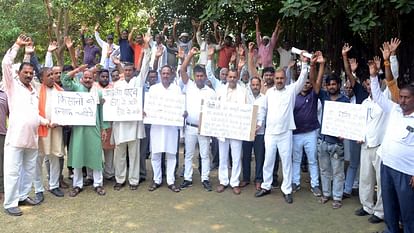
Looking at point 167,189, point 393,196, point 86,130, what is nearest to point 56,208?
point 86,130

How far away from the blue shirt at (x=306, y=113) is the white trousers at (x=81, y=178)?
3073 mm

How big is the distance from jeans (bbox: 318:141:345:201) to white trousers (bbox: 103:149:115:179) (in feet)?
10.9

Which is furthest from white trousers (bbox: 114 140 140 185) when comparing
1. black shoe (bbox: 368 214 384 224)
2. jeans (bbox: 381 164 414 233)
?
jeans (bbox: 381 164 414 233)

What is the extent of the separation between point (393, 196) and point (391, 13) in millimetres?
4015

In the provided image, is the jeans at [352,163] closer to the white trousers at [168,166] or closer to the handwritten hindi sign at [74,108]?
the white trousers at [168,166]

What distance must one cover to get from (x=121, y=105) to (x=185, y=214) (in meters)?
1.95

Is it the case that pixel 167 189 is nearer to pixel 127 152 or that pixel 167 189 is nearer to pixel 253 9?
pixel 127 152

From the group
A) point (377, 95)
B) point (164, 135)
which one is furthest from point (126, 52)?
point (377, 95)

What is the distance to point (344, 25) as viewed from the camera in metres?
8.69

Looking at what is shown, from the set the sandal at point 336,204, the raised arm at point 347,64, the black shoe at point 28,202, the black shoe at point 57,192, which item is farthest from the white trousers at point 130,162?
the raised arm at point 347,64

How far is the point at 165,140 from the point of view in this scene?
251 inches

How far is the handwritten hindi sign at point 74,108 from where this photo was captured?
596cm

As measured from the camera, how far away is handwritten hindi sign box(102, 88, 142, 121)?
6.29 m

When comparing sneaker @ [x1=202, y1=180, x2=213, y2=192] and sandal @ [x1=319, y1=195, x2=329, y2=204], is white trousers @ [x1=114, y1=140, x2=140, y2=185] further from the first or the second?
sandal @ [x1=319, y1=195, x2=329, y2=204]
